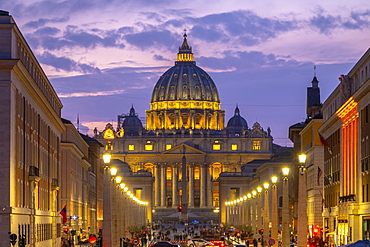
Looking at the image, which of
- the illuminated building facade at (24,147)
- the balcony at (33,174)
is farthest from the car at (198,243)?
the balcony at (33,174)

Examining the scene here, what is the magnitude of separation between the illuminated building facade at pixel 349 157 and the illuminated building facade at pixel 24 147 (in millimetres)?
16383

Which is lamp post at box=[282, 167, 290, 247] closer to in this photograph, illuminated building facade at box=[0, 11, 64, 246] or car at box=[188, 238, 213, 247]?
illuminated building facade at box=[0, 11, 64, 246]

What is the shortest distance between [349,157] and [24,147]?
19.2m

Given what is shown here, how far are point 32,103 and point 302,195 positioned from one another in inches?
647

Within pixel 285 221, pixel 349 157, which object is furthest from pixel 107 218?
pixel 349 157

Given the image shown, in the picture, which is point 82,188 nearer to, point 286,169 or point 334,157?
point 334,157

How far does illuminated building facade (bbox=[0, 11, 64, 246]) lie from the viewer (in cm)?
4759

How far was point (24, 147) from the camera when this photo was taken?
5397 cm

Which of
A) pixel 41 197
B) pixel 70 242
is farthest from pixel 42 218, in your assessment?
pixel 70 242

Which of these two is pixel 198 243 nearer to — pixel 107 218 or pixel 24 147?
pixel 24 147

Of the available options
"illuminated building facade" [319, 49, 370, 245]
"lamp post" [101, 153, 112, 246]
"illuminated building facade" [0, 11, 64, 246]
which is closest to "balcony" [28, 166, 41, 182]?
"illuminated building facade" [0, 11, 64, 246]

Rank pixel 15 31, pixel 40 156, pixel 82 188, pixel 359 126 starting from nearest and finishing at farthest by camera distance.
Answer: pixel 15 31 → pixel 359 126 → pixel 40 156 → pixel 82 188

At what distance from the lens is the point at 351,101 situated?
57.8 metres

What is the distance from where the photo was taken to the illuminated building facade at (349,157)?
54844mm
